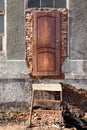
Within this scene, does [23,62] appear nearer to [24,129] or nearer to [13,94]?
[13,94]

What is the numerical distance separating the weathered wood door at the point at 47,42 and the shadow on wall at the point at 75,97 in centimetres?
55

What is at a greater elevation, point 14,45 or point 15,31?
point 15,31

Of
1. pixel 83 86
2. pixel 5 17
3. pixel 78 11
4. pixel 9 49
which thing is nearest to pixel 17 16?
pixel 5 17

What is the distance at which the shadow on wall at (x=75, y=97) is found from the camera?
9.47 meters

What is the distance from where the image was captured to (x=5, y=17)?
955cm

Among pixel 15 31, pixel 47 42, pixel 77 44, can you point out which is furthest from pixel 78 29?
pixel 15 31

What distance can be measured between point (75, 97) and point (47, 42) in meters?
1.86

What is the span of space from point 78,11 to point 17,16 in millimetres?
1831

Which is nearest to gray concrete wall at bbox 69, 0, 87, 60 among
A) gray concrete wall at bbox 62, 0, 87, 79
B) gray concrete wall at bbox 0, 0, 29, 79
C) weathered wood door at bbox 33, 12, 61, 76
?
gray concrete wall at bbox 62, 0, 87, 79

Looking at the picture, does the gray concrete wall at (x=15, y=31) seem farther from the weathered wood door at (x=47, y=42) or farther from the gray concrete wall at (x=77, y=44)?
the gray concrete wall at (x=77, y=44)

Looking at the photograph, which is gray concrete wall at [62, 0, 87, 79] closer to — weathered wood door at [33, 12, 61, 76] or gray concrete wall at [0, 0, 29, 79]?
weathered wood door at [33, 12, 61, 76]

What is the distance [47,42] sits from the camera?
9.35 meters

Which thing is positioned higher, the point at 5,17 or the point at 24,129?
the point at 5,17

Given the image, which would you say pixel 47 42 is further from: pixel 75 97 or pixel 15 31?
pixel 75 97
